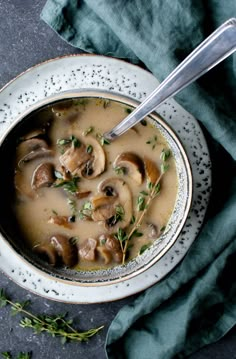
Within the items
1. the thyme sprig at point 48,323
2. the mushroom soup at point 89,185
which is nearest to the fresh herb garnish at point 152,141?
the mushroom soup at point 89,185

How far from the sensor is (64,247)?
2.16m

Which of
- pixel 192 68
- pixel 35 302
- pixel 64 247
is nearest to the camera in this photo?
pixel 192 68

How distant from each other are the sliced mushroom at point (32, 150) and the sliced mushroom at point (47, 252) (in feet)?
0.83

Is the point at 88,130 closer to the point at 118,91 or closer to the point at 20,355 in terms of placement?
the point at 118,91

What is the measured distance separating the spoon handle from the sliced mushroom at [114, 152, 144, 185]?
0.06 metres

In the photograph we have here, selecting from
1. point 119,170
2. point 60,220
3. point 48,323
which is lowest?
point 48,323

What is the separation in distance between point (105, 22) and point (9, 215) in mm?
615

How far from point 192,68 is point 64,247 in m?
0.70

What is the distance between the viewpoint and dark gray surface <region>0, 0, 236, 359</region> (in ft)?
7.39

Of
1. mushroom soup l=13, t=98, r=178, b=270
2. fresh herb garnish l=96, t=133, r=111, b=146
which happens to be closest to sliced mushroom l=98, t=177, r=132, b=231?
mushroom soup l=13, t=98, r=178, b=270

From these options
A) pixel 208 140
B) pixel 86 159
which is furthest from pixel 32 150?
pixel 208 140

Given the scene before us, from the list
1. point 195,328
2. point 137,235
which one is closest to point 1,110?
point 137,235

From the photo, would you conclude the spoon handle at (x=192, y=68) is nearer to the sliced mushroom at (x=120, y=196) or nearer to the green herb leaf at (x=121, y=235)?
the sliced mushroom at (x=120, y=196)

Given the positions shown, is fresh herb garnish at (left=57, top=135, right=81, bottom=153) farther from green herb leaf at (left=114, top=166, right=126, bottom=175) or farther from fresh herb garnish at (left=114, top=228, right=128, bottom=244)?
fresh herb garnish at (left=114, top=228, right=128, bottom=244)
